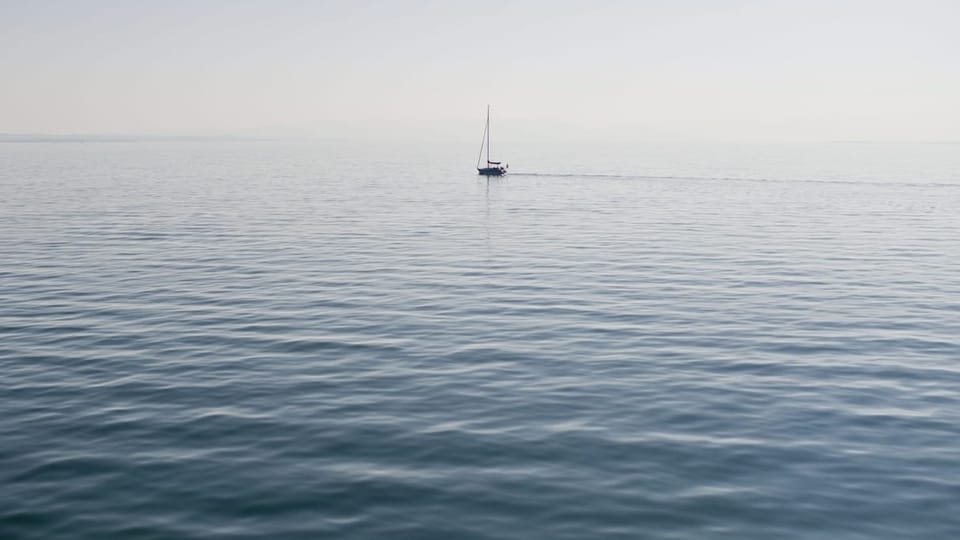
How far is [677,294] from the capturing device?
41.8m

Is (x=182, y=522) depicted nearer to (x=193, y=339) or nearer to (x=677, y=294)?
(x=193, y=339)

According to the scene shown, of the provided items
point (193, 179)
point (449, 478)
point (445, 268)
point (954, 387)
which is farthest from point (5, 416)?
point (193, 179)

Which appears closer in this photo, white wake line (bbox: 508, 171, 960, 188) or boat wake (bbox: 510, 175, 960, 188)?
white wake line (bbox: 508, 171, 960, 188)

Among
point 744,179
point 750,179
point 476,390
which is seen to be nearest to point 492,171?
point 744,179

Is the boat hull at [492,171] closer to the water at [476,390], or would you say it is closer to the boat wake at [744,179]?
the boat wake at [744,179]

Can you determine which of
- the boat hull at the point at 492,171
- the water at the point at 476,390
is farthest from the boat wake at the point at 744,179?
the water at the point at 476,390

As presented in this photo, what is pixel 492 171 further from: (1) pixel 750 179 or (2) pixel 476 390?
(2) pixel 476 390

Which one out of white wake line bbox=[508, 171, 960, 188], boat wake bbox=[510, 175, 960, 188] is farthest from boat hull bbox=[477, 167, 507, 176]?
white wake line bbox=[508, 171, 960, 188]

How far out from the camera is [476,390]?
2627 cm

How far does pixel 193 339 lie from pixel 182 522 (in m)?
15.7

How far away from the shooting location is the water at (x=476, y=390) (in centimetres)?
1819

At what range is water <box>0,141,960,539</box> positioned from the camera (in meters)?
18.2

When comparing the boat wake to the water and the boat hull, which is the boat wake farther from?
the water

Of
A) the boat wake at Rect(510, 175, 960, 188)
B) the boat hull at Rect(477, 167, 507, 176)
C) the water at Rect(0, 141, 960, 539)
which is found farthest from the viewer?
the boat hull at Rect(477, 167, 507, 176)
